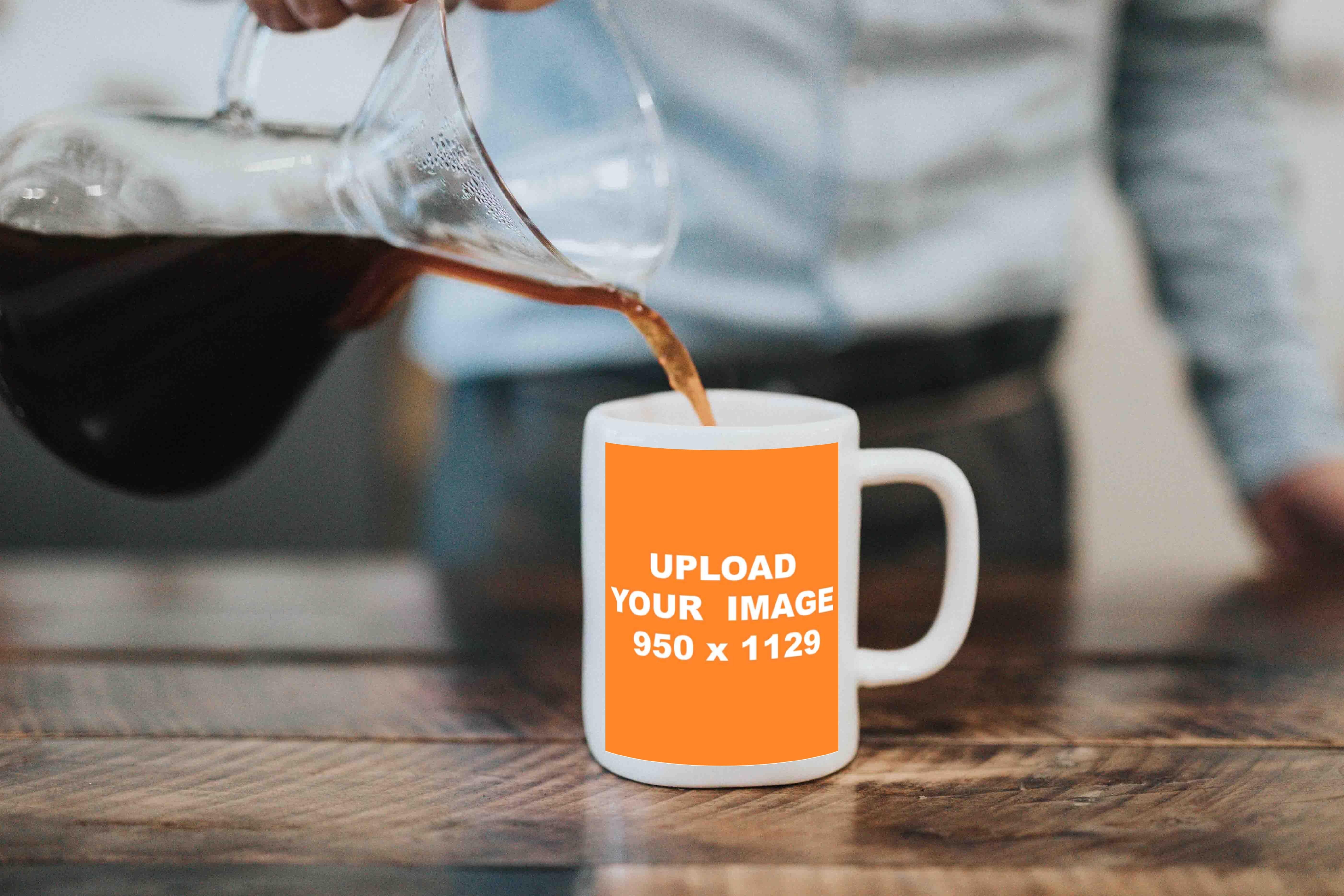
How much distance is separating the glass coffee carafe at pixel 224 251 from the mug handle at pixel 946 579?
17 cm

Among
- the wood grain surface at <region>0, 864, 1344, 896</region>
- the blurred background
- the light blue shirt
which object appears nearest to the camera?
the wood grain surface at <region>0, 864, 1344, 896</region>

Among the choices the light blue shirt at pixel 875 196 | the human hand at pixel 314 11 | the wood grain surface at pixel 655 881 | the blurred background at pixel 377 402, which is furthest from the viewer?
the blurred background at pixel 377 402

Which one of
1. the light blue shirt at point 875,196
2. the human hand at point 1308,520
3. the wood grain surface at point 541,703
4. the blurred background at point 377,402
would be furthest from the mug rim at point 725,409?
the blurred background at point 377,402

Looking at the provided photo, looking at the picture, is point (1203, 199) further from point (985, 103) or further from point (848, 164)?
point (848, 164)

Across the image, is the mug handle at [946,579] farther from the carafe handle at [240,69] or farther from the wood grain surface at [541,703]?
the carafe handle at [240,69]

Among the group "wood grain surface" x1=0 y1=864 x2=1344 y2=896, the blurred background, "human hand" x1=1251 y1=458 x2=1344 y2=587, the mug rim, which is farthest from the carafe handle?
the blurred background

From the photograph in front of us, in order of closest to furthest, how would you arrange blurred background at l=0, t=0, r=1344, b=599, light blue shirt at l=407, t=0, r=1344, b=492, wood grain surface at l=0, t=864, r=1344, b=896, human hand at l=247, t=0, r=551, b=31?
wood grain surface at l=0, t=864, r=1344, b=896
human hand at l=247, t=0, r=551, b=31
light blue shirt at l=407, t=0, r=1344, b=492
blurred background at l=0, t=0, r=1344, b=599

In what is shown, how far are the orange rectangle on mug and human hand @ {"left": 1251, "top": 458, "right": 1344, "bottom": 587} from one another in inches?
26.2

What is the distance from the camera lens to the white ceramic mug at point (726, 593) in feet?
1.82

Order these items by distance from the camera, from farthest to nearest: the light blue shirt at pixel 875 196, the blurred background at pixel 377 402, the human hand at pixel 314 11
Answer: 1. the blurred background at pixel 377 402
2. the light blue shirt at pixel 875 196
3. the human hand at pixel 314 11

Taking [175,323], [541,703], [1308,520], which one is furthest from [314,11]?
[1308,520]

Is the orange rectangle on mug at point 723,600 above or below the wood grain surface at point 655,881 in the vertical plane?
above

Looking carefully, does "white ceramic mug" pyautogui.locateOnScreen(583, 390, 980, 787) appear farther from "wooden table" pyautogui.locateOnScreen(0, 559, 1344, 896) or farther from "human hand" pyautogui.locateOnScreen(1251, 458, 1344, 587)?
"human hand" pyautogui.locateOnScreen(1251, 458, 1344, 587)

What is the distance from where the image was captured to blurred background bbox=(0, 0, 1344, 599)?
2.30 m
